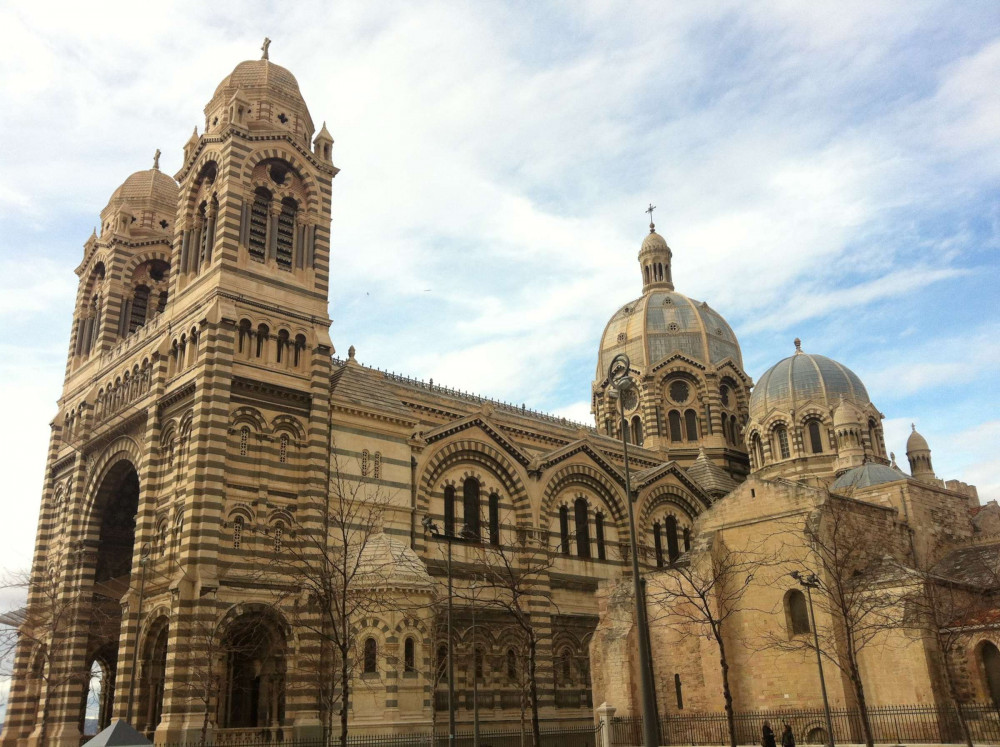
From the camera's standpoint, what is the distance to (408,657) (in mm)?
30922

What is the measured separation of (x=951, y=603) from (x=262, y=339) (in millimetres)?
26413

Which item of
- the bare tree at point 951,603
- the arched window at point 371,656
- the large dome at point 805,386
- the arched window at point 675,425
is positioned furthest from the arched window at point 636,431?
the arched window at point 371,656

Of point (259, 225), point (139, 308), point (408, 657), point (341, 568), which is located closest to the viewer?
point (341, 568)

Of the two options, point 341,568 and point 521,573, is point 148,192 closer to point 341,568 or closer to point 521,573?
point 341,568

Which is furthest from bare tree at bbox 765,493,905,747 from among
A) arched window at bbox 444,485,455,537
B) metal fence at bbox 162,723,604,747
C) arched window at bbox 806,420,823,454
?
arched window at bbox 806,420,823,454

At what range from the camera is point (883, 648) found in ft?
100.0

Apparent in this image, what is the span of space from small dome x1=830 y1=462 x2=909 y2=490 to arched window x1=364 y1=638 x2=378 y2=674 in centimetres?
2142

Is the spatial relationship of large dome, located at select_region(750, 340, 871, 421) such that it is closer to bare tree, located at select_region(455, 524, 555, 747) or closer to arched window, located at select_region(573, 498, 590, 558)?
arched window, located at select_region(573, 498, 590, 558)

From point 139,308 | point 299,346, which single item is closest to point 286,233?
point 299,346

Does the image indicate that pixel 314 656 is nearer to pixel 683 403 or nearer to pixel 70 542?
pixel 70 542

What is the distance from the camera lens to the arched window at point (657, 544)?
4462 centimetres

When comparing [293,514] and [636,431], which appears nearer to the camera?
[293,514]

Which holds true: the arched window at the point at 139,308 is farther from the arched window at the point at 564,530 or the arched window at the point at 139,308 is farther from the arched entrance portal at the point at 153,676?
the arched window at the point at 564,530

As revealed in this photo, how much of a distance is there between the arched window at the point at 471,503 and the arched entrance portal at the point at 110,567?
13.3 m
